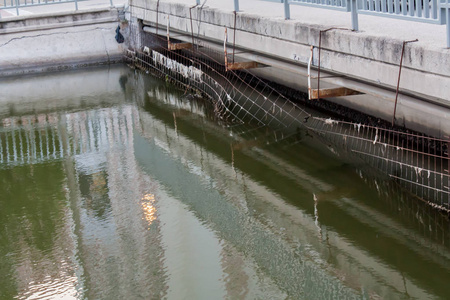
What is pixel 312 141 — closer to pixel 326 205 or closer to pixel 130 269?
pixel 326 205

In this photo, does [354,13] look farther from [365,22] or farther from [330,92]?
[330,92]

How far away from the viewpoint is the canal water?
24.3 ft

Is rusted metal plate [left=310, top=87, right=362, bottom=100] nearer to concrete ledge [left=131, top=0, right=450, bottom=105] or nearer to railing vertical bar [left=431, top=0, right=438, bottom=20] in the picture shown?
concrete ledge [left=131, top=0, right=450, bottom=105]

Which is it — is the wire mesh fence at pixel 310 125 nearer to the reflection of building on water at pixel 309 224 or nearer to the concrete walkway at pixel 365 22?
the reflection of building on water at pixel 309 224

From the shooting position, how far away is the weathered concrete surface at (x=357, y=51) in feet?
26.7

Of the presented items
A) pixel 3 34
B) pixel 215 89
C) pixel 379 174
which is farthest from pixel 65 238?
pixel 3 34

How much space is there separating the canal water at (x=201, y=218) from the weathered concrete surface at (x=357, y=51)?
3.78 feet

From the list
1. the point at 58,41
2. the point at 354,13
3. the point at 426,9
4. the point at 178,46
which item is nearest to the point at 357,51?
the point at 354,13

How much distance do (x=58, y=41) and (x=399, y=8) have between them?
483 inches

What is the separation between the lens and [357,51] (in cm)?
918

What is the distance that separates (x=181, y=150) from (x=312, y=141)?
2182 millimetres

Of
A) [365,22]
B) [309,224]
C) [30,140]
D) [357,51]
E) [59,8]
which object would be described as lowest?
→ [309,224]

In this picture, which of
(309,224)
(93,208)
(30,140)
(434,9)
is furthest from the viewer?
(30,140)

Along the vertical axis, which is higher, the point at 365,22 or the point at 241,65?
the point at 365,22
